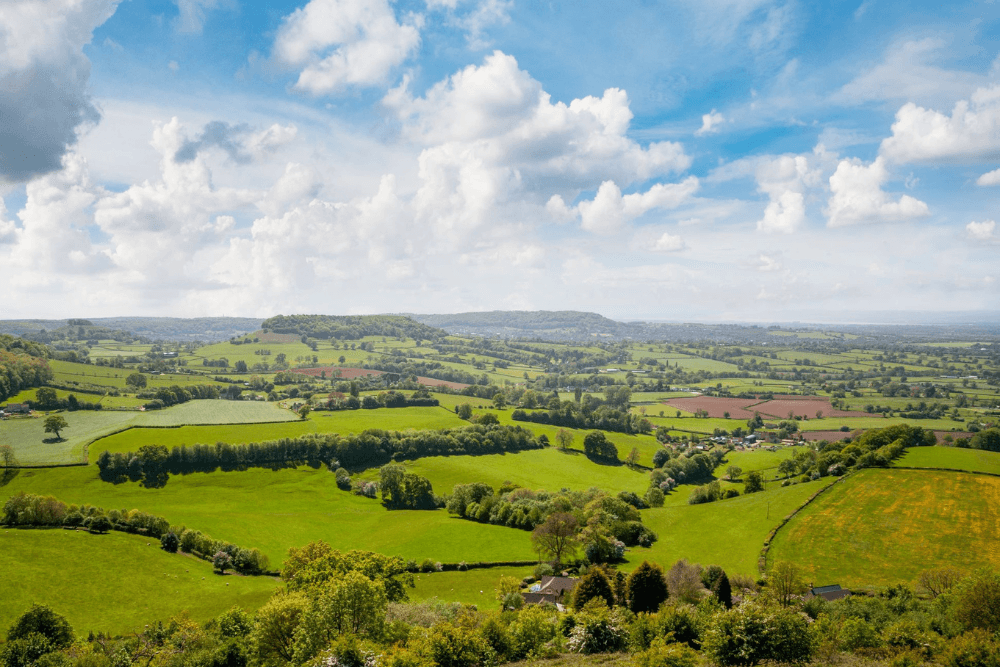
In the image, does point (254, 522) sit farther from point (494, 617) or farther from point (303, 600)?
point (494, 617)

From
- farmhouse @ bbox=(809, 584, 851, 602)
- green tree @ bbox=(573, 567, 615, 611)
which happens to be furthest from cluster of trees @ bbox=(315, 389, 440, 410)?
farmhouse @ bbox=(809, 584, 851, 602)

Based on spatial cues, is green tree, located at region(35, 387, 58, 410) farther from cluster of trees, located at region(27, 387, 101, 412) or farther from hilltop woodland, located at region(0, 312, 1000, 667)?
hilltop woodland, located at region(0, 312, 1000, 667)

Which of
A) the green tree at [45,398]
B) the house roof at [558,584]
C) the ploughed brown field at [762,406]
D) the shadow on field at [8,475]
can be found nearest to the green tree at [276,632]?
the house roof at [558,584]

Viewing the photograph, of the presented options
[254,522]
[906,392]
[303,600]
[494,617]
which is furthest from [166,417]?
[906,392]

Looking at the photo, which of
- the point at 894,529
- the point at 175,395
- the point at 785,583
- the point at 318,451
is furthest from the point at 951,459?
the point at 175,395

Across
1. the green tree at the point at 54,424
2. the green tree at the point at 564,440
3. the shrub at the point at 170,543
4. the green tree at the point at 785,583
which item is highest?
the green tree at the point at 54,424

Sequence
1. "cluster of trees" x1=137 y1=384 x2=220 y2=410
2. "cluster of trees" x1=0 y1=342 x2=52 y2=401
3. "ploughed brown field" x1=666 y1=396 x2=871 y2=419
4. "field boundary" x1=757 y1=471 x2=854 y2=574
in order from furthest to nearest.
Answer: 1. "ploughed brown field" x1=666 y1=396 x2=871 y2=419
2. "cluster of trees" x1=137 y1=384 x2=220 y2=410
3. "cluster of trees" x1=0 y1=342 x2=52 y2=401
4. "field boundary" x1=757 y1=471 x2=854 y2=574

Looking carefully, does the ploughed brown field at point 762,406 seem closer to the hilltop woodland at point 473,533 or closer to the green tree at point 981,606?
the hilltop woodland at point 473,533

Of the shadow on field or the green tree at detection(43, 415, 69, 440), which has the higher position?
the green tree at detection(43, 415, 69, 440)

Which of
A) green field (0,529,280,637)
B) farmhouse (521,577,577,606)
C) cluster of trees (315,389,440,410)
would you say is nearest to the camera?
farmhouse (521,577,577,606)
